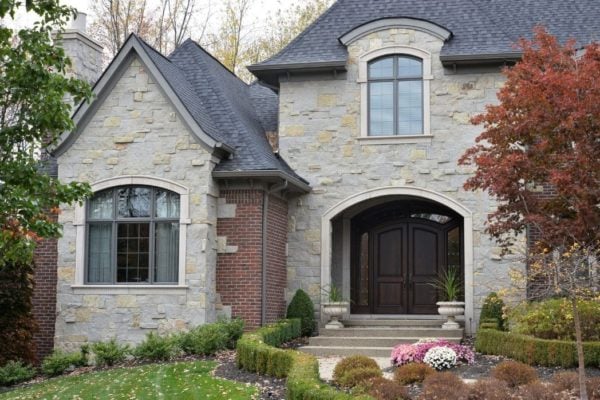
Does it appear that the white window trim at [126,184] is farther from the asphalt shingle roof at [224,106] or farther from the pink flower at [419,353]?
the pink flower at [419,353]

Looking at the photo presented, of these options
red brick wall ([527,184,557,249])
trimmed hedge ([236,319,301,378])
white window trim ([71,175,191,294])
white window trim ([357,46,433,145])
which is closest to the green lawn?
trimmed hedge ([236,319,301,378])

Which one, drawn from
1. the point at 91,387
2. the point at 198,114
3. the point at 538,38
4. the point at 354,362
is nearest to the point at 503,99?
the point at 538,38

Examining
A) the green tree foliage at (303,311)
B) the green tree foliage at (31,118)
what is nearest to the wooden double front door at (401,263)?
the green tree foliage at (303,311)

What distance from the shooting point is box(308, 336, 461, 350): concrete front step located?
15.9 metres

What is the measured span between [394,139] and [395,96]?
87cm

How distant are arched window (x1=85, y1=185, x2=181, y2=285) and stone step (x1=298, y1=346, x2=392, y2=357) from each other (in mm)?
2731

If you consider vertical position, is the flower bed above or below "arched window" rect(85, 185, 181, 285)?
below

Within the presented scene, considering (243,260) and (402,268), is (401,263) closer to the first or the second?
(402,268)

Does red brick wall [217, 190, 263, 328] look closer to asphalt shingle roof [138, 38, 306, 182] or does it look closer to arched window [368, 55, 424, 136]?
asphalt shingle roof [138, 38, 306, 182]

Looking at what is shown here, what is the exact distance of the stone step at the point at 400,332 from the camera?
53.4 feet

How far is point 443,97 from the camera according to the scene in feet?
57.5

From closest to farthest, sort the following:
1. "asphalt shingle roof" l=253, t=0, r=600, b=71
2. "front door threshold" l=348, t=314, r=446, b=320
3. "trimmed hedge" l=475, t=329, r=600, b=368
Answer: "trimmed hedge" l=475, t=329, r=600, b=368
"asphalt shingle roof" l=253, t=0, r=600, b=71
"front door threshold" l=348, t=314, r=446, b=320

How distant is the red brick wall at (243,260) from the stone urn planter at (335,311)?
1463 mm

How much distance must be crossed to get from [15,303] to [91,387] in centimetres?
433
